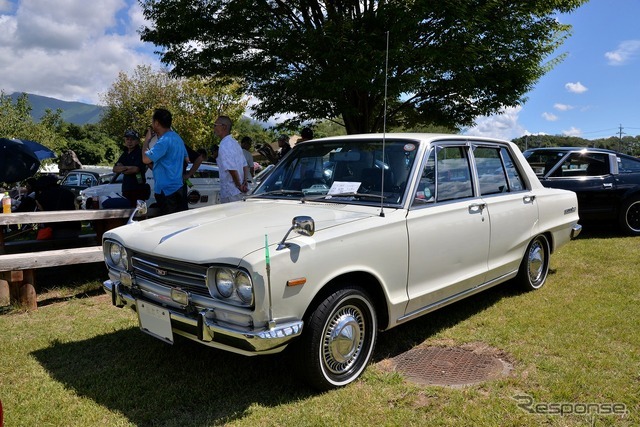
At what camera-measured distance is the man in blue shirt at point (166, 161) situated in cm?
559

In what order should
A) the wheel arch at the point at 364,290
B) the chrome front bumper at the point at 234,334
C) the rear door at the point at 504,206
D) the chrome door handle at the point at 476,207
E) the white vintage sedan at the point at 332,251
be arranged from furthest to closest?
the rear door at the point at 504,206, the chrome door handle at the point at 476,207, the wheel arch at the point at 364,290, the white vintage sedan at the point at 332,251, the chrome front bumper at the point at 234,334

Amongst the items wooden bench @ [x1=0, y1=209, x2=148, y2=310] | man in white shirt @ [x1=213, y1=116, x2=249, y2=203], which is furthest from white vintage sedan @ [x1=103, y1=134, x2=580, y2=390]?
wooden bench @ [x1=0, y1=209, x2=148, y2=310]

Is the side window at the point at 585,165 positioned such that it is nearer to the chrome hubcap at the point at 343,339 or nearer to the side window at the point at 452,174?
the side window at the point at 452,174

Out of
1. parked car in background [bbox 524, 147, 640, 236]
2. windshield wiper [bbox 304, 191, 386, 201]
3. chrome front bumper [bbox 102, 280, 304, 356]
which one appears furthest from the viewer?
parked car in background [bbox 524, 147, 640, 236]

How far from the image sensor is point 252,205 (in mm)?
4137

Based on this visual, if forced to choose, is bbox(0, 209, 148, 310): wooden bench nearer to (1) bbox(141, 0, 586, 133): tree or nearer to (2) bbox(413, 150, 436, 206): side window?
(2) bbox(413, 150, 436, 206): side window

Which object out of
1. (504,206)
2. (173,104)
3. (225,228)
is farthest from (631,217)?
(173,104)

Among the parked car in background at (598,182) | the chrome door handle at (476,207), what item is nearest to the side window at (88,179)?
the parked car in background at (598,182)

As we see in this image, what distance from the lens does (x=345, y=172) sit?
4145 mm

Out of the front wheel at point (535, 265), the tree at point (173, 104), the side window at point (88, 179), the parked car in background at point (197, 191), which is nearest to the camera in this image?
the front wheel at point (535, 265)

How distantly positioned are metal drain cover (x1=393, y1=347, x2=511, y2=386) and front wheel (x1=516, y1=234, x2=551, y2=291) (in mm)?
1696

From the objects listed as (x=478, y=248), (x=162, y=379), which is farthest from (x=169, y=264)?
(x=478, y=248)

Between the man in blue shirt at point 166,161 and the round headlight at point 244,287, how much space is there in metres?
3.20

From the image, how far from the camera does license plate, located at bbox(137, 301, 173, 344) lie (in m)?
3.15
